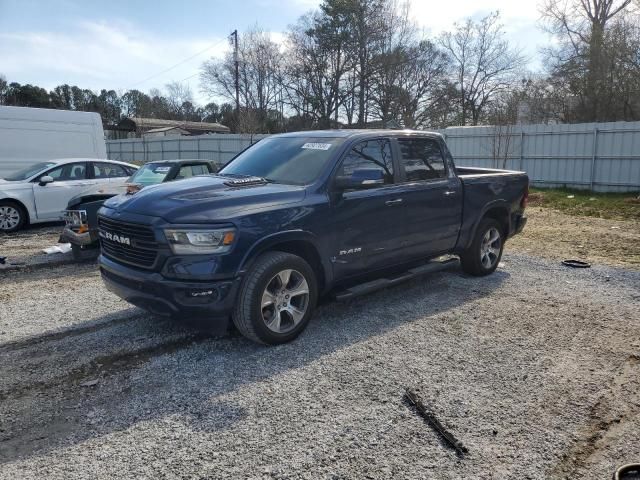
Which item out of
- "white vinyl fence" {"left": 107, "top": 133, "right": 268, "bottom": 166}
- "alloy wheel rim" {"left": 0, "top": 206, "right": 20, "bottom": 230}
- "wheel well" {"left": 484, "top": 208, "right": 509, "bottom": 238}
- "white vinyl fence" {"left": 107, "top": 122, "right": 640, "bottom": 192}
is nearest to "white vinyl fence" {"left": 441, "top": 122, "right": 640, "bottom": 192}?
"white vinyl fence" {"left": 107, "top": 122, "right": 640, "bottom": 192}

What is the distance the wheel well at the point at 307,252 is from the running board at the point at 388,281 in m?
0.27

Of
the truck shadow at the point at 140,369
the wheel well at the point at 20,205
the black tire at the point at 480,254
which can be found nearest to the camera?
the truck shadow at the point at 140,369

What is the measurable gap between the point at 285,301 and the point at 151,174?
657 cm

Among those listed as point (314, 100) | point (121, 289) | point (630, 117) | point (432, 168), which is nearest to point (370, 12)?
point (314, 100)

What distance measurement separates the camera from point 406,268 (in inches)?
225

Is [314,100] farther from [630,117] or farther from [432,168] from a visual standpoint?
[432,168]

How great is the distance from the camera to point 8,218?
34.1 ft

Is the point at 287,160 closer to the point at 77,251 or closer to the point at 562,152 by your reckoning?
the point at 77,251

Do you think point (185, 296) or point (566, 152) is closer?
point (185, 296)

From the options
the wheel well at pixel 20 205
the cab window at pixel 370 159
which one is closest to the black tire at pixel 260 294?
the cab window at pixel 370 159

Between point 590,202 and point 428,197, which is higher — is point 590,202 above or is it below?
below

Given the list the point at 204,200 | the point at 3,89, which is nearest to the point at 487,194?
the point at 204,200

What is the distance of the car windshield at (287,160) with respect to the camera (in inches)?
192

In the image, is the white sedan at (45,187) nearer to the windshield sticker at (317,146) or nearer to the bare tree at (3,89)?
the windshield sticker at (317,146)
